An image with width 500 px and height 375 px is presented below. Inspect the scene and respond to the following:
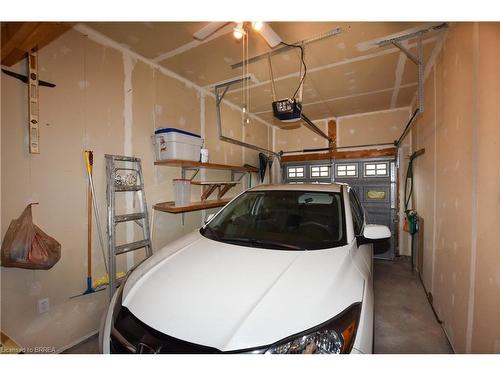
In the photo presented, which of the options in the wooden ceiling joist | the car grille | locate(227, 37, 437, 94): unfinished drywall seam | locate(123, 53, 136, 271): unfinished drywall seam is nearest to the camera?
the car grille

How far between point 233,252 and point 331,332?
29.5 inches

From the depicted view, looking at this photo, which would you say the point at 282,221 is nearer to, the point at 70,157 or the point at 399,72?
the point at 70,157

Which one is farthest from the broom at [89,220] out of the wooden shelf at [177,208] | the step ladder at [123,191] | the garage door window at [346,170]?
the garage door window at [346,170]

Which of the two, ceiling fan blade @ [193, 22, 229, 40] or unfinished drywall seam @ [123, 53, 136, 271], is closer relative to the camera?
ceiling fan blade @ [193, 22, 229, 40]

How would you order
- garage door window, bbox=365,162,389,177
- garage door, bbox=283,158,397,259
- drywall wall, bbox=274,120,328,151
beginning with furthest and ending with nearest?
drywall wall, bbox=274,120,328,151, garage door window, bbox=365,162,389,177, garage door, bbox=283,158,397,259

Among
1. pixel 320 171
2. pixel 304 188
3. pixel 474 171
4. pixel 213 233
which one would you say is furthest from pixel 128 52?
pixel 320 171

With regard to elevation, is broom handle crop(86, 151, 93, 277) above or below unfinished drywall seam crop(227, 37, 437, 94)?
below

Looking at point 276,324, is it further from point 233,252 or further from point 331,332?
point 233,252

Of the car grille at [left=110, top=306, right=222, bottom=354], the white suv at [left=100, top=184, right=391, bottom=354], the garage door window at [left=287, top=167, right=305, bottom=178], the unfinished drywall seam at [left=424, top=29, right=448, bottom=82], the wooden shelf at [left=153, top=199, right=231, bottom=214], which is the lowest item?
the car grille at [left=110, top=306, right=222, bottom=354]

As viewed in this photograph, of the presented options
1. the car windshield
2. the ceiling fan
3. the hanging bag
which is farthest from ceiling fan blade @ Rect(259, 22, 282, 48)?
the hanging bag

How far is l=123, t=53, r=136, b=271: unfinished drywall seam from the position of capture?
247 centimetres

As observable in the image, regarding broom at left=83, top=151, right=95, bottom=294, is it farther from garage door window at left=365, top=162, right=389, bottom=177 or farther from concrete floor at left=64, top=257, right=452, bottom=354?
garage door window at left=365, top=162, right=389, bottom=177

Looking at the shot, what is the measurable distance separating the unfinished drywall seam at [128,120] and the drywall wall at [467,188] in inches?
122

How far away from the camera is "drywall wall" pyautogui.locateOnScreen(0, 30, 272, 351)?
1.69 metres
